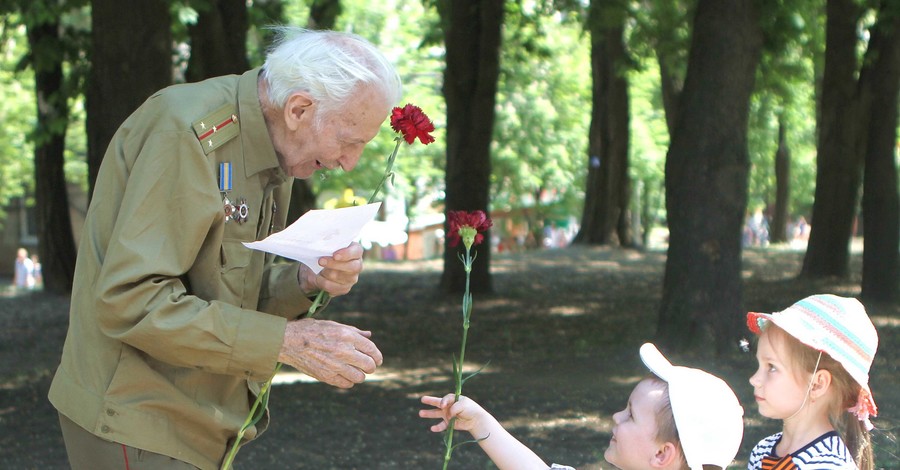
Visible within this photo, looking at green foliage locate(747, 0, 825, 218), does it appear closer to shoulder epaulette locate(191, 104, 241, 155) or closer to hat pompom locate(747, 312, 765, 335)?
hat pompom locate(747, 312, 765, 335)

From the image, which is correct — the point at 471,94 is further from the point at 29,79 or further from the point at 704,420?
the point at 29,79

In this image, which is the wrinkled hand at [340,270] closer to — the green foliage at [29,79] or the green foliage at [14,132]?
the green foliage at [29,79]

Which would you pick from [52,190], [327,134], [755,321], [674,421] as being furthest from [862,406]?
[52,190]

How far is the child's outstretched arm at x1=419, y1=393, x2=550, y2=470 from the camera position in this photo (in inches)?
120

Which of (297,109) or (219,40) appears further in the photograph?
(219,40)

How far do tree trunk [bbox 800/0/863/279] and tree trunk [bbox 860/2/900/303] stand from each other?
33.7 inches

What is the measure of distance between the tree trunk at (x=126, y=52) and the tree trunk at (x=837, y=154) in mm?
9244

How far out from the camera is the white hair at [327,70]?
105 inches

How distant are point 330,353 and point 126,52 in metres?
6.61

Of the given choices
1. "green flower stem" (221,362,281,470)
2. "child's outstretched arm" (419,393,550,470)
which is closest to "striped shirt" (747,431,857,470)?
"child's outstretched arm" (419,393,550,470)

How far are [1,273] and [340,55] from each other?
38456mm

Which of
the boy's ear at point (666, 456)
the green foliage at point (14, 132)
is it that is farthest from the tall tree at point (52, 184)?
the boy's ear at point (666, 456)

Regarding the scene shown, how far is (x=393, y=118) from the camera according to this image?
2.92m

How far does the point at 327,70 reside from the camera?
266 centimetres
